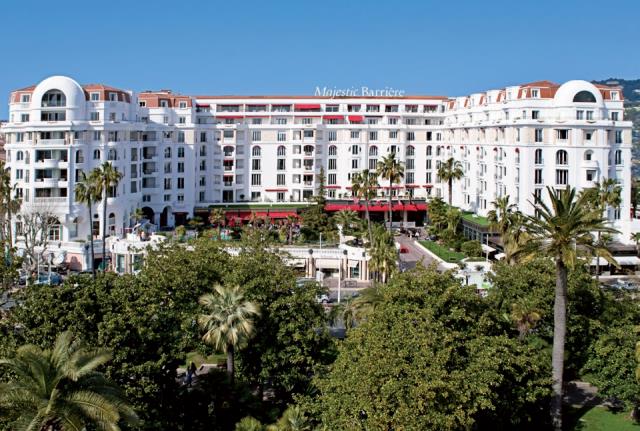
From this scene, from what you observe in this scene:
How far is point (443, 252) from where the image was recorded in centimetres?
9138

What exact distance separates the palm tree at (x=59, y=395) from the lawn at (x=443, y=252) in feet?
198

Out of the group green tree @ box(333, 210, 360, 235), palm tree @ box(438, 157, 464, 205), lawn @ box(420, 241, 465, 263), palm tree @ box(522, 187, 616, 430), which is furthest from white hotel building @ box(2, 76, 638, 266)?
palm tree @ box(522, 187, 616, 430)

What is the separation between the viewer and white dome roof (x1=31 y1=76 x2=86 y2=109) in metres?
93.2

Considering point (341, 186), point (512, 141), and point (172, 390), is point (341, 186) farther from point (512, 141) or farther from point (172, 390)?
point (172, 390)

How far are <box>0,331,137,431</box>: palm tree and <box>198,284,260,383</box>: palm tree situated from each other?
1012cm

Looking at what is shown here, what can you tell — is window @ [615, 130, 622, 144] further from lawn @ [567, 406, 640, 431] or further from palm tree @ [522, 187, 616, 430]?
palm tree @ [522, 187, 616, 430]

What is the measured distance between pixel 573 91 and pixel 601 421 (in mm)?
55030

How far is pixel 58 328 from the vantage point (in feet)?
115

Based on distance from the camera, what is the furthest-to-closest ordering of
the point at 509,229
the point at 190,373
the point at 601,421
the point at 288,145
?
the point at 288,145 < the point at 509,229 < the point at 190,373 < the point at 601,421

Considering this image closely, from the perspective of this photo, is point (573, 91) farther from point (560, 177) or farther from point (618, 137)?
point (560, 177)

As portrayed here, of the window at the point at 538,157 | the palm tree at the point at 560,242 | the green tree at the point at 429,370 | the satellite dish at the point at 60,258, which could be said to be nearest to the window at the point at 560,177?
the window at the point at 538,157

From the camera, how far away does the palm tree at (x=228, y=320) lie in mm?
38594

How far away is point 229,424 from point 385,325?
10089 mm

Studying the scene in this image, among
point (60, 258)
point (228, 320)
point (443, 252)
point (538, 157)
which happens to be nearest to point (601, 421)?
point (228, 320)
